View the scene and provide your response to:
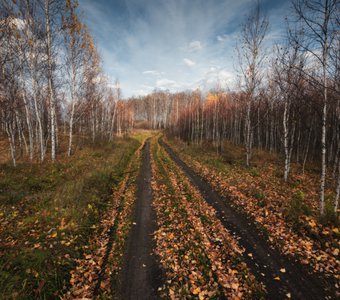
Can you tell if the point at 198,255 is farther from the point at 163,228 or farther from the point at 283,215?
the point at 283,215

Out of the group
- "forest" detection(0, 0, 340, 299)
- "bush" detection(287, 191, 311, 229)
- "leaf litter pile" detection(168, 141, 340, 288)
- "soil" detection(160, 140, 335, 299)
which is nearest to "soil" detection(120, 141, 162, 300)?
"forest" detection(0, 0, 340, 299)

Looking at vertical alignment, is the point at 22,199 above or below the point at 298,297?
above

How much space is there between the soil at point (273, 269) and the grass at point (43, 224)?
494 cm

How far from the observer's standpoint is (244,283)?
160 inches

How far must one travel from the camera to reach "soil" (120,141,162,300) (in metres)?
3.94

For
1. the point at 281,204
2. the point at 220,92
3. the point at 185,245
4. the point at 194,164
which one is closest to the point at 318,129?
the point at 220,92

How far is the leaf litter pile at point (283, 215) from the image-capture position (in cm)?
499

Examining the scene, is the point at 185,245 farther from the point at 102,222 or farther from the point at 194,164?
the point at 194,164

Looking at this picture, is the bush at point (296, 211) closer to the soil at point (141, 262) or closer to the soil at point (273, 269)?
the soil at point (273, 269)

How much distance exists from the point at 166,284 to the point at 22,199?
7482 mm

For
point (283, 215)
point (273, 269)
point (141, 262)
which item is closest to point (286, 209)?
point (283, 215)

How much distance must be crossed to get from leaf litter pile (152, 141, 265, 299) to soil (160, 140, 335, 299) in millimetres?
260

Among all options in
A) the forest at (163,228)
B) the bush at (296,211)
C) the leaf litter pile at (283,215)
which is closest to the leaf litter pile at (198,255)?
the forest at (163,228)

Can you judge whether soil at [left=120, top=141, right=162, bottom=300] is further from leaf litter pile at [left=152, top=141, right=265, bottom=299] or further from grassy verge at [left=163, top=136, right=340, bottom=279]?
grassy verge at [left=163, top=136, right=340, bottom=279]
